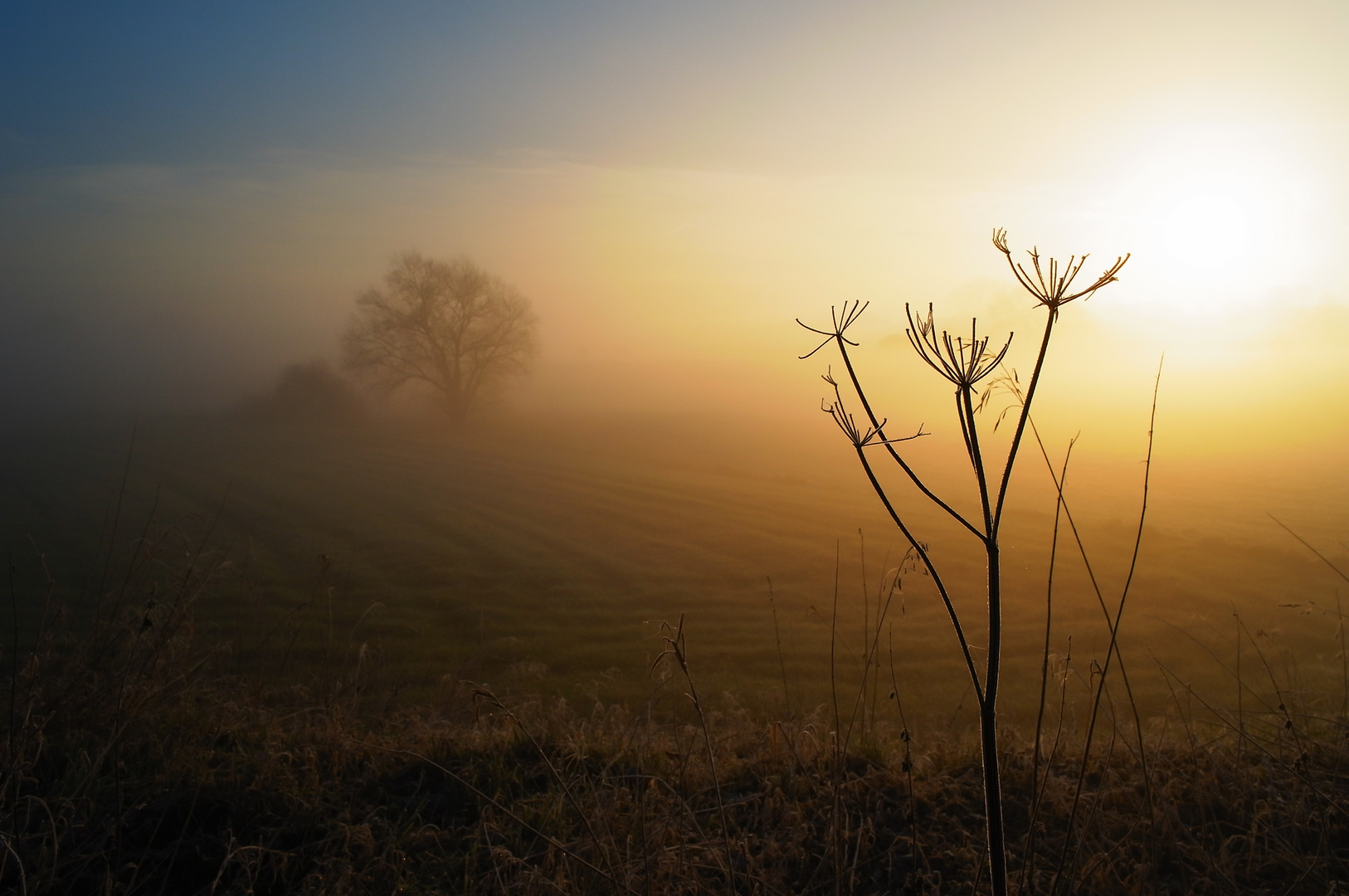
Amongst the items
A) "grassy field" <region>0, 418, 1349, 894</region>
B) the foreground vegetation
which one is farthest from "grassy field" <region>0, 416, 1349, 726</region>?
the foreground vegetation

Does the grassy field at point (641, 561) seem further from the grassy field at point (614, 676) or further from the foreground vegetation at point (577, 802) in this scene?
the foreground vegetation at point (577, 802)

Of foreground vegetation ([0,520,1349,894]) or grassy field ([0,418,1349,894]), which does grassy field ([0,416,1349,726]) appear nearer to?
grassy field ([0,418,1349,894])

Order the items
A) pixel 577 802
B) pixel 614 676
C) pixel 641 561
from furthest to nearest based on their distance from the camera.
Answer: pixel 641 561 < pixel 614 676 < pixel 577 802

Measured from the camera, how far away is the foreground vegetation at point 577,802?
92.4 inches

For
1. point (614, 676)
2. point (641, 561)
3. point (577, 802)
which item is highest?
point (577, 802)

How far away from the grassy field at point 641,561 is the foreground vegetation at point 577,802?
1267mm

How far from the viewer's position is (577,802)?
1.98 m

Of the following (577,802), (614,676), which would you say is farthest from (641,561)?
(577,802)

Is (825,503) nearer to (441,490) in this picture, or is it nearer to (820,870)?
(441,490)

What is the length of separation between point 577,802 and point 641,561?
17612 mm

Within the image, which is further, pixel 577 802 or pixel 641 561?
pixel 641 561

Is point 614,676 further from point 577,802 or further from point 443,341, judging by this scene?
point 443,341

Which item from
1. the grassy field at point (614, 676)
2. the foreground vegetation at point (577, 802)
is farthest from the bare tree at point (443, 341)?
the foreground vegetation at point (577, 802)

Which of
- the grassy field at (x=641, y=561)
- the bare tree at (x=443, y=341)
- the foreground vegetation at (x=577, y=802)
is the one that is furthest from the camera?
the bare tree at (x=443, y=341)
